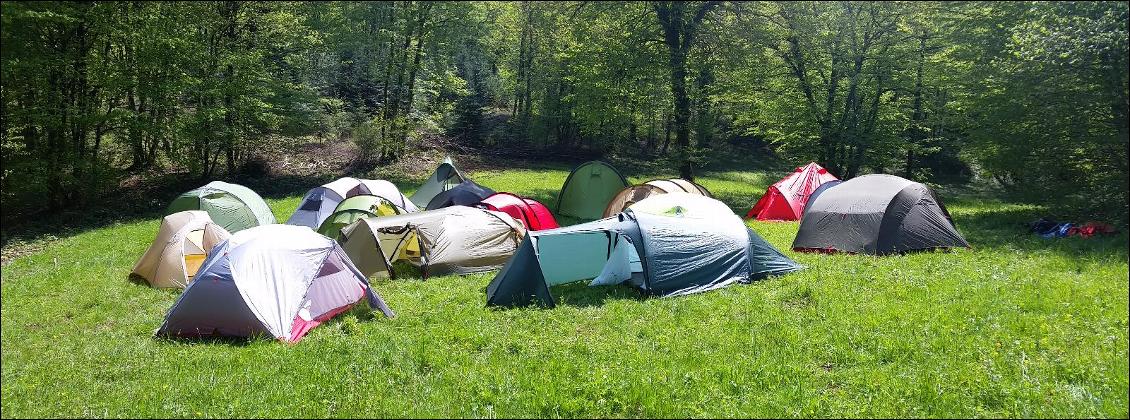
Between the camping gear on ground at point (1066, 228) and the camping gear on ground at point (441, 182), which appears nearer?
the camping gear on ground at point (1066, 228)

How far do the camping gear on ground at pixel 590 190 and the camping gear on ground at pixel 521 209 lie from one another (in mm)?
4006

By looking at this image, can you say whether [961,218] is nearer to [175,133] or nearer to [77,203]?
[175,133]

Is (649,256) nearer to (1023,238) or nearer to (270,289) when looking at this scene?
(270,289)

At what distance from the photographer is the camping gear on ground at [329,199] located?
16.5 metres

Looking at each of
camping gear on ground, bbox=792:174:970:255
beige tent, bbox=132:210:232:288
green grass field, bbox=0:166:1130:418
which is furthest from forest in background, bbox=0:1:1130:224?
beige tent, bbox=132:210:232:288

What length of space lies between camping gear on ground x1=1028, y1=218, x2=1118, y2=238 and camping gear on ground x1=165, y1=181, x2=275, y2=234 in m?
16.7

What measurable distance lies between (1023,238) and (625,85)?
16.2 meters

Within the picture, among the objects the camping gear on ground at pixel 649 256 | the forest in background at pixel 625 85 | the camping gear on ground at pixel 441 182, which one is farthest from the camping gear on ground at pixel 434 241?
the camping gear on ground at pixel 441 182

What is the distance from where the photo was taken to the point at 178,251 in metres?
11.4

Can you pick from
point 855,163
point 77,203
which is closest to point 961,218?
point 855,163

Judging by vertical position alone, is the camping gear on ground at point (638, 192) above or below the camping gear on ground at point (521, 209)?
above

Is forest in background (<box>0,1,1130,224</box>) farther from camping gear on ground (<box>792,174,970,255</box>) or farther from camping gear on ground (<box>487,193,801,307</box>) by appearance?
camping gear on ground (<box>487,193,801,307</box>)

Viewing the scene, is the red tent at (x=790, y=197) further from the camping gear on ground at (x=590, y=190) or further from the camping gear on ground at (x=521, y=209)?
the camping gear on ground at (x=521, y=209)

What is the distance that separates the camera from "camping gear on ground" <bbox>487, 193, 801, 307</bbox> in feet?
30.8
